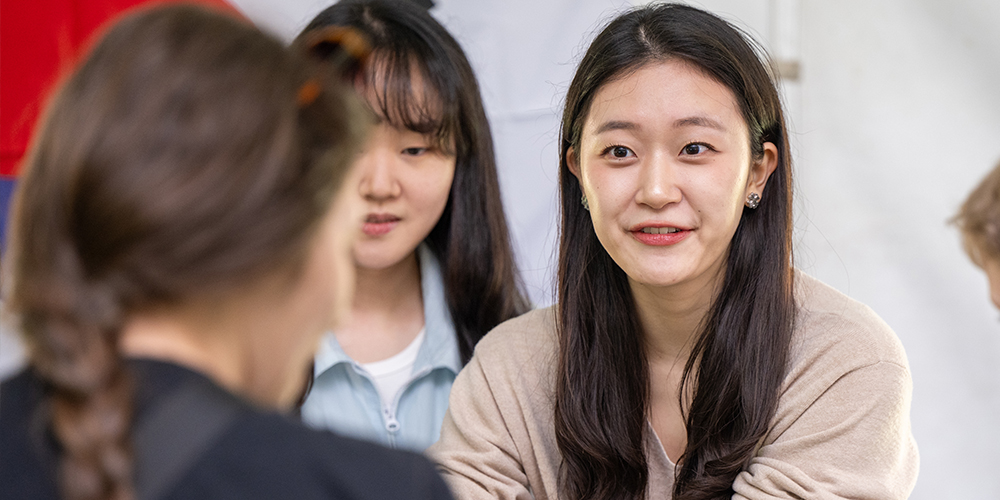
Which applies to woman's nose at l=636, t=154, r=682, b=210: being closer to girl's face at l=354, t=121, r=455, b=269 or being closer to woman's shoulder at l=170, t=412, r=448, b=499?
girl's face at l=354, t=121, r=455, b=269

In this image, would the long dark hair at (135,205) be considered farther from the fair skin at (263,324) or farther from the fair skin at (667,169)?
the fair skin at (667,169)

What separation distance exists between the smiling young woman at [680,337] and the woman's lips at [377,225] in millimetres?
226

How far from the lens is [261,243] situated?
516 mm

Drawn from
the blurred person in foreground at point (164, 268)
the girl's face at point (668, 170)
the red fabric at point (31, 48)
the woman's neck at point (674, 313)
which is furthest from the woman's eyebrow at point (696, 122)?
the red fabric at point (31, 48)

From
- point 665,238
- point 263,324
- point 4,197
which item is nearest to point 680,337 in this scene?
point 665,238

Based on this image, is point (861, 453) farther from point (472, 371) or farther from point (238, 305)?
point (238, 305)

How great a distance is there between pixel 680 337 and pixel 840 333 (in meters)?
0.22

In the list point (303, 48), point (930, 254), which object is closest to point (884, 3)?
point (930, 254)

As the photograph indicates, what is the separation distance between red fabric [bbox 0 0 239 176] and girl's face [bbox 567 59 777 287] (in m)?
0.87

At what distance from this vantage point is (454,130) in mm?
1366

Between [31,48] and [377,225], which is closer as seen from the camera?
[377,225]

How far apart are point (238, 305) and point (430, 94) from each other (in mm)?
832

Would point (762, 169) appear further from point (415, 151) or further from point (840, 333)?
point (415, 151)

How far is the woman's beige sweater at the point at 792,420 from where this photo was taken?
1.04 m
